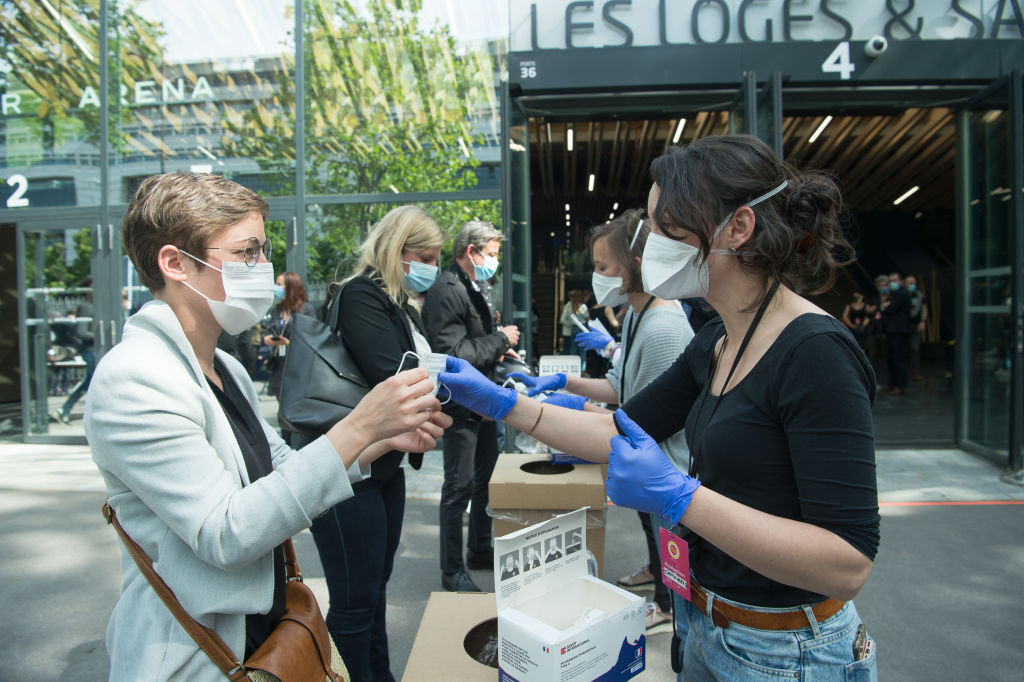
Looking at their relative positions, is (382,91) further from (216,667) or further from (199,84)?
(216,667)

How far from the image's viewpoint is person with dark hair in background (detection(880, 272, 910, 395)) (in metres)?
9.75

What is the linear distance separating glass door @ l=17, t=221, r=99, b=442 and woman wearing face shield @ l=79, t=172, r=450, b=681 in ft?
22.9

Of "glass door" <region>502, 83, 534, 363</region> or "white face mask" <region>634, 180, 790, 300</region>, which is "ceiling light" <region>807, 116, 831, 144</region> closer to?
"glass door" <region>502, 83, 534, 363</region>

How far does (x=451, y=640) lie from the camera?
157cm

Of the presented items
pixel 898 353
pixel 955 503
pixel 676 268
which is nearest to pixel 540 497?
pixel 676 268

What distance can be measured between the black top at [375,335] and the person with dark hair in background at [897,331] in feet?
31.7

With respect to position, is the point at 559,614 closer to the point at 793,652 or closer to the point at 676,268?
the point at 793,652

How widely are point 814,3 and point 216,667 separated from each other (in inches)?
269

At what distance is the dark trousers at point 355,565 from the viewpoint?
2.11 meters

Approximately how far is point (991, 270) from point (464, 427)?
540 centimetres

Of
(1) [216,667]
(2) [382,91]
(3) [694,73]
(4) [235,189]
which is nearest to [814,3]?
(3) [694,73]

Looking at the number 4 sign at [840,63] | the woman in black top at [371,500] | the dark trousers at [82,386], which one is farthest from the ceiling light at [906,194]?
the dark trousers at [82,386]

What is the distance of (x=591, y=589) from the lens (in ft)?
4.94

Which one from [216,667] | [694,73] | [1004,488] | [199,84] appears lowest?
[1004,488]
